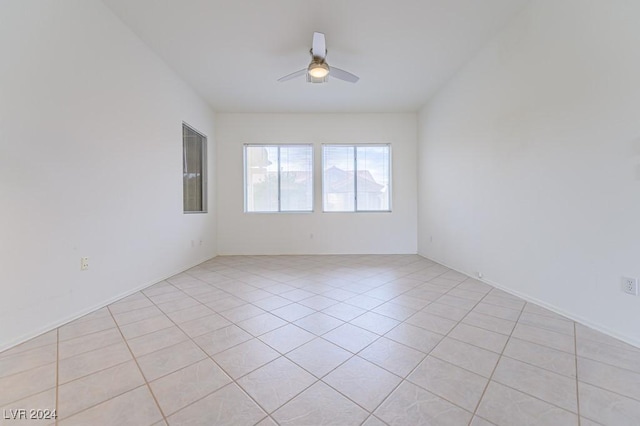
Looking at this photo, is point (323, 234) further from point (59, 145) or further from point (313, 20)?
point (59, 145)

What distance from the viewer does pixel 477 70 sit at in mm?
3273

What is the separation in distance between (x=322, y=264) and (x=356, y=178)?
2.04m

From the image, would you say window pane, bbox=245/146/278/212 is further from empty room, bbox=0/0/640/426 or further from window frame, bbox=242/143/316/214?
empty room, bbox=0/0/640/426

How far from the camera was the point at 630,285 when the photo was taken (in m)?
1.76

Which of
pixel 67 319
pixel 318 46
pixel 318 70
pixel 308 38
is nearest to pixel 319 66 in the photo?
pixel 318 70

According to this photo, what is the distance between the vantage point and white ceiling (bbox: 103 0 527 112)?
2.49 meters

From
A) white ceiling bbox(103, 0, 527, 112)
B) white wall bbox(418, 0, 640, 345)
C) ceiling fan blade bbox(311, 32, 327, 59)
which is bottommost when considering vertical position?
white wall bbox(418, 0, 640, 345)

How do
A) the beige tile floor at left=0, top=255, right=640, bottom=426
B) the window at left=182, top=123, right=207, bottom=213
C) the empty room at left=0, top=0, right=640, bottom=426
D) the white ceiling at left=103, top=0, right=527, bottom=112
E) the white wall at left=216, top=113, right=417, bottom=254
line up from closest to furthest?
the beige tile floor at left=0, top=255, right=640, bottom=426, the empty room at left=0, top=0, right=640, bottom=426, the white ceiling at left=103, top=0, right=527, bottom=112, the window at left=182, top=123, right=207, bottom=213, the white wall at left=216, top=113, right=417, bottom=254

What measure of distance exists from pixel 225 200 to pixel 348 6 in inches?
155

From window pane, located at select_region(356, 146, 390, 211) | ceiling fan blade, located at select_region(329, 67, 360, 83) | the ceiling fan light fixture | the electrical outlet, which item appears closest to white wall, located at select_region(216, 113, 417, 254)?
window pane, located at select_region(356, 146, 390, 211)

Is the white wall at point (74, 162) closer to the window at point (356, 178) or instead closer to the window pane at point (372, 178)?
the window at point (356, 178)

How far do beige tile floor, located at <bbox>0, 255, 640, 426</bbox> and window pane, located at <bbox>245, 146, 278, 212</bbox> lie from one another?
297 centimetres

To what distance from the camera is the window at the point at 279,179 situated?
5.39 m

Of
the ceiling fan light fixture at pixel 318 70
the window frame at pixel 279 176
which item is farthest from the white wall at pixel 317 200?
the ceiling fan light fixture at pixel 318 70
